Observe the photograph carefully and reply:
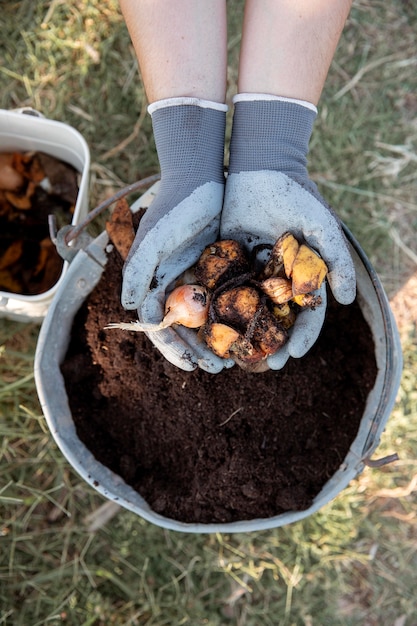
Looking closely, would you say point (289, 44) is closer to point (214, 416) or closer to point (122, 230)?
point (122, 230)

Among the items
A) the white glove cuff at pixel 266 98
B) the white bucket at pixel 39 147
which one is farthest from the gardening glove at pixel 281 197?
the white bucket at pixel 39 147

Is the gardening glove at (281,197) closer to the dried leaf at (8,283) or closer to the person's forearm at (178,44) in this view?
the person's forearm at (178,44)

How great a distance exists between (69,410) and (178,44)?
33.4 inches

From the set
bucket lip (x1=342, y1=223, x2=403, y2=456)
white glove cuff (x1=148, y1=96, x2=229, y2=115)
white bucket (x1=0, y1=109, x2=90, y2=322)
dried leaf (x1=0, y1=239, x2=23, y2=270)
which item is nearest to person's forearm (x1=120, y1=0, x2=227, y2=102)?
white glove cuff (x1=148, y1=96, x2=229, y2=115)

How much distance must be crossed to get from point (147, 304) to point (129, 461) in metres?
0.42

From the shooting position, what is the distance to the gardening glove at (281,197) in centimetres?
109

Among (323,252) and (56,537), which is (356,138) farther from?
(56,537)

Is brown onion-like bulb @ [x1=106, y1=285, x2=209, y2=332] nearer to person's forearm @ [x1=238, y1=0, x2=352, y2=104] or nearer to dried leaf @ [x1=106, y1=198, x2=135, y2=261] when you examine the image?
dried leaf @ [x1=106, y1=198, x2=135, y2=261]

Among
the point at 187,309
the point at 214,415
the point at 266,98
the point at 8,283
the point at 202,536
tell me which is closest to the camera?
the point at 187,309

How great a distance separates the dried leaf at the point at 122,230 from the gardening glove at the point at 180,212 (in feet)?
0.32

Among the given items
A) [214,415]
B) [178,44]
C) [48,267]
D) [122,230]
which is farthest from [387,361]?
[48,267]

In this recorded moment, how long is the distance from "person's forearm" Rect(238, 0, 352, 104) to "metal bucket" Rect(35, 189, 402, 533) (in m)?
0.35

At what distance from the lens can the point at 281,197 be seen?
3.73 ft

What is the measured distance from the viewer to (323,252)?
1087 millimetres
